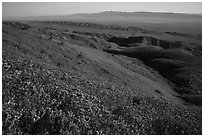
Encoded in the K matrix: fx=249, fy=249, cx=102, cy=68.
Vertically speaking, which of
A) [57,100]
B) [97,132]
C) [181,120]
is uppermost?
[57,100]

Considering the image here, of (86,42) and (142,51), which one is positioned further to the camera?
(86,42)

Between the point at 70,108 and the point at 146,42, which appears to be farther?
the point at 146,42

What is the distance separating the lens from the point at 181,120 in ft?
64.8

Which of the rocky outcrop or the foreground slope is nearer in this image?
the foreground slope

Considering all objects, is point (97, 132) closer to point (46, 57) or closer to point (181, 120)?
point (181, 120)

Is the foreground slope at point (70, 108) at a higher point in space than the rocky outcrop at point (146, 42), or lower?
higher

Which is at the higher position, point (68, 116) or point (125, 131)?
point (68, 116)

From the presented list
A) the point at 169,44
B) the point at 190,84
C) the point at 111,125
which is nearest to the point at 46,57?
the point at 111,125

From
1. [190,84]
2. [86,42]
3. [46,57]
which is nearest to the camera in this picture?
[46,57]

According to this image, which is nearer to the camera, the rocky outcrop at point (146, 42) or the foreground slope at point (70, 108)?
the foreground slope at point (70, 108)

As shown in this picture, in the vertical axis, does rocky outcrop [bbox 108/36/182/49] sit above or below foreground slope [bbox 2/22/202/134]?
below

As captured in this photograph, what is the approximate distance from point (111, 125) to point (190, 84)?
36.4m

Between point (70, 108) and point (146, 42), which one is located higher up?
point (70, 108)

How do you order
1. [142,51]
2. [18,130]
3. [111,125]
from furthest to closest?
1. [142,51]
2. [111,125]
3. [18,130]
